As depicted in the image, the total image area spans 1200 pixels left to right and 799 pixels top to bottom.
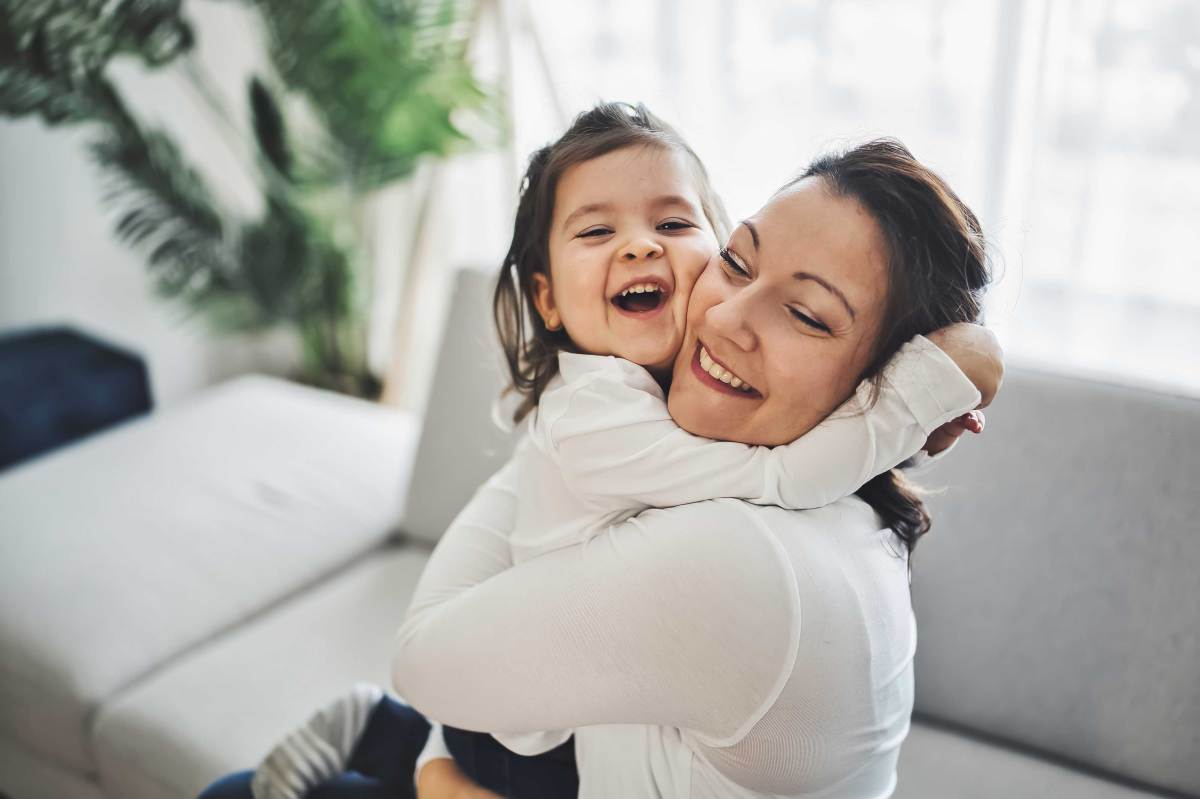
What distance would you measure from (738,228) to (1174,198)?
4.87 feet

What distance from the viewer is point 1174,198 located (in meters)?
1.96

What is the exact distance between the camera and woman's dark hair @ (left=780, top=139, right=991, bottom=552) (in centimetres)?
84

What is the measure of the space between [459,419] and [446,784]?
31.9 inches

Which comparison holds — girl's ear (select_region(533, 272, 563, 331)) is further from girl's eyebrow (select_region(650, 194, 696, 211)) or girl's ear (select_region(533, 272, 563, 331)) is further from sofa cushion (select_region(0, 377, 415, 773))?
sofa cushion (select_region(0, 377, 415, 773))

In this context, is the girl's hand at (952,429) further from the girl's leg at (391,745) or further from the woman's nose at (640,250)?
the girl's leg at (391,745)

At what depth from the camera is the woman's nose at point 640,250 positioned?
1.02 meters

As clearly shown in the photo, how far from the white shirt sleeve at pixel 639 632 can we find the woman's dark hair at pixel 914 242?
217mm

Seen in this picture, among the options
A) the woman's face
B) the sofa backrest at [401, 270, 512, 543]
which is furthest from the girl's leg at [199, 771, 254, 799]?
the woman's face

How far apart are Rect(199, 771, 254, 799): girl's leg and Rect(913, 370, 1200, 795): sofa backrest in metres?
0.90

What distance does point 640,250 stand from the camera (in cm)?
102

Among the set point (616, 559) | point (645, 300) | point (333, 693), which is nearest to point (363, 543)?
point (333, 693)

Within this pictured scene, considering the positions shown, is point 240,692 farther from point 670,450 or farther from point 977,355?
point 977,355

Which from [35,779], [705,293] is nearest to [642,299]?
[705,293]

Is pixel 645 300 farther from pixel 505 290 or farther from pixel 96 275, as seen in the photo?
pixel 96 275
